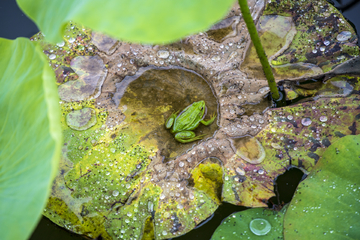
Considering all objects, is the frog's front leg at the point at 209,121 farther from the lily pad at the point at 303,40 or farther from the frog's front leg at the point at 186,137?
the lily pad at the point at 303,40

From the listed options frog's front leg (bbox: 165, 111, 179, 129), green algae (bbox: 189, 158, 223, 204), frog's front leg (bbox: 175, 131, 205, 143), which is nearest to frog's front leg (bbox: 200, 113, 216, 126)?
frog's front leg (bbox: 175, 131, 205, 143)

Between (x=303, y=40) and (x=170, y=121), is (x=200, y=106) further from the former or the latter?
(x=303, y=40)

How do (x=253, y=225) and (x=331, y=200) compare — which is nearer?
(x=331, y=200)

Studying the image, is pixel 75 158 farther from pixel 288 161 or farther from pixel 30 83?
pixel 288 161

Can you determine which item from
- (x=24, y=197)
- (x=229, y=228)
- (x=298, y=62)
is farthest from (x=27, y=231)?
(x=298, y=62)

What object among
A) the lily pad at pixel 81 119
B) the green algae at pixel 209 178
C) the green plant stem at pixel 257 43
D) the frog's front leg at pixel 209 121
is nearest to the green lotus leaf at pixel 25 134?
the lily pad at pixel 81 119

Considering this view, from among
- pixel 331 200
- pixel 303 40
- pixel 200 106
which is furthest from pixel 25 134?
pixel 303 40
